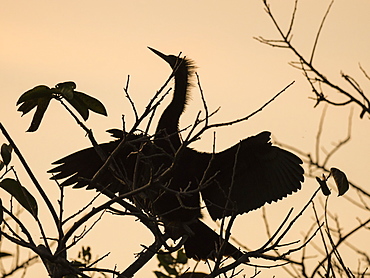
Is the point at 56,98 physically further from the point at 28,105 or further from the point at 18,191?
the point at 18,191

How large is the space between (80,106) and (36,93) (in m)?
0.18

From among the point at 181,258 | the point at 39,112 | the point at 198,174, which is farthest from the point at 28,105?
the point at 181,258

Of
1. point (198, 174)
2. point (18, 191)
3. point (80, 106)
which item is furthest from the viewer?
point (198, 174)

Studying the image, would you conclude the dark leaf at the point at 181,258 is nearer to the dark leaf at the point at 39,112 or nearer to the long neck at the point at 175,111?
the long neck at the point at 175,111

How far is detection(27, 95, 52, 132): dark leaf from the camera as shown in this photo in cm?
328

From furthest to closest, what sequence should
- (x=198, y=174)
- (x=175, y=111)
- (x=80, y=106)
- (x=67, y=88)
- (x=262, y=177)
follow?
1. (x=262, y=177)
2. (x=175, y=111)
3. (x=198, y=174)
4. (x=80, y=106)
5. (x=67, y=88)

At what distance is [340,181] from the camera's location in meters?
3.61

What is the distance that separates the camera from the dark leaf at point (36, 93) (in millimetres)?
3217

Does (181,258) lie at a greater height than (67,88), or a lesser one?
greater

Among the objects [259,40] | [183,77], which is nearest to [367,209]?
[259,40]

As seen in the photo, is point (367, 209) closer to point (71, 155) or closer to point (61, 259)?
point (61, 259)

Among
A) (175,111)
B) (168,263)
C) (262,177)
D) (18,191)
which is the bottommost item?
(18,191)

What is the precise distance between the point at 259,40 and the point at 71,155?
2.01 meters

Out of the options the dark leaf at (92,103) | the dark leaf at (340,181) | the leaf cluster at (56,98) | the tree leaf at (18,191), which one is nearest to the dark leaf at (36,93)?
the leaf cluster at (56,98)
